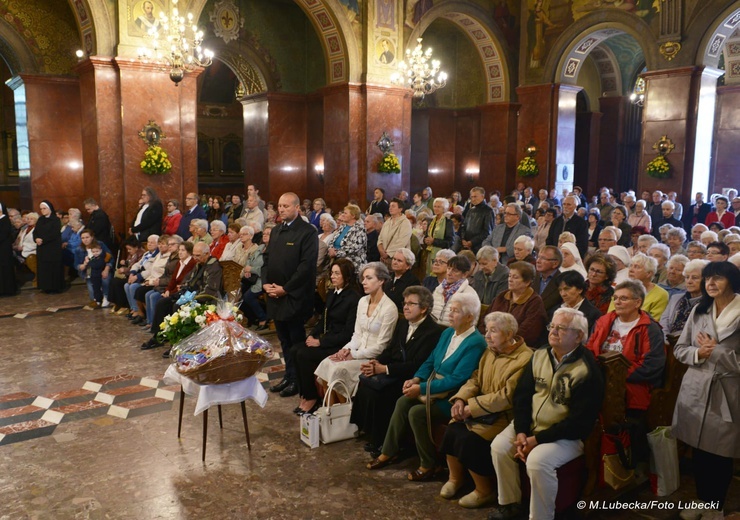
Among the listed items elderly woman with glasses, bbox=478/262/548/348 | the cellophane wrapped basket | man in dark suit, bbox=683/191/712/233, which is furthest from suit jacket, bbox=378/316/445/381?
man in dark suit, bbox=683/191/712/233

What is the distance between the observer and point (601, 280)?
514 cm

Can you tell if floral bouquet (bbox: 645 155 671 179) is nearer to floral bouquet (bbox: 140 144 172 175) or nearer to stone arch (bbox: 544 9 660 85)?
stone arch (bbox: 544 9 660 85)

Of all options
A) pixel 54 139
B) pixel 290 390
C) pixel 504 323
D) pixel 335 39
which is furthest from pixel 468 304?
pixel 54 139

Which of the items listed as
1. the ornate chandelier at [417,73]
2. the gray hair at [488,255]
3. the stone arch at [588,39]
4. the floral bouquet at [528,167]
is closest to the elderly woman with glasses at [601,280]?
the gray hair at [488,255]

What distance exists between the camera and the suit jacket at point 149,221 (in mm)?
10430

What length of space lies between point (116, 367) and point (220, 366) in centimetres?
298

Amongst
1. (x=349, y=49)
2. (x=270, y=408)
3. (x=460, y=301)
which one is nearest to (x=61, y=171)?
(x=349, y=49)

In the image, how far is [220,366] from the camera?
4355mm

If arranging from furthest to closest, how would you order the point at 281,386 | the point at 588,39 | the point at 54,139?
the point at 588,39
the point at 54,139
the point at 281,386

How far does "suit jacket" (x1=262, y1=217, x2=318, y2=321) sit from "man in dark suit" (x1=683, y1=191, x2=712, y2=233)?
30.2 ft

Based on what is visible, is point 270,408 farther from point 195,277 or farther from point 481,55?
point 481,55

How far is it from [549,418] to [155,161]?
9.73m

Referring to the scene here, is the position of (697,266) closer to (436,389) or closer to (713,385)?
(713,385)

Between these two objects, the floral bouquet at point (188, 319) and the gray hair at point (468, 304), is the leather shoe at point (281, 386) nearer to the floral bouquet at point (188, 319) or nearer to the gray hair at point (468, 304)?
the floral bouquet at point (188, 319)
